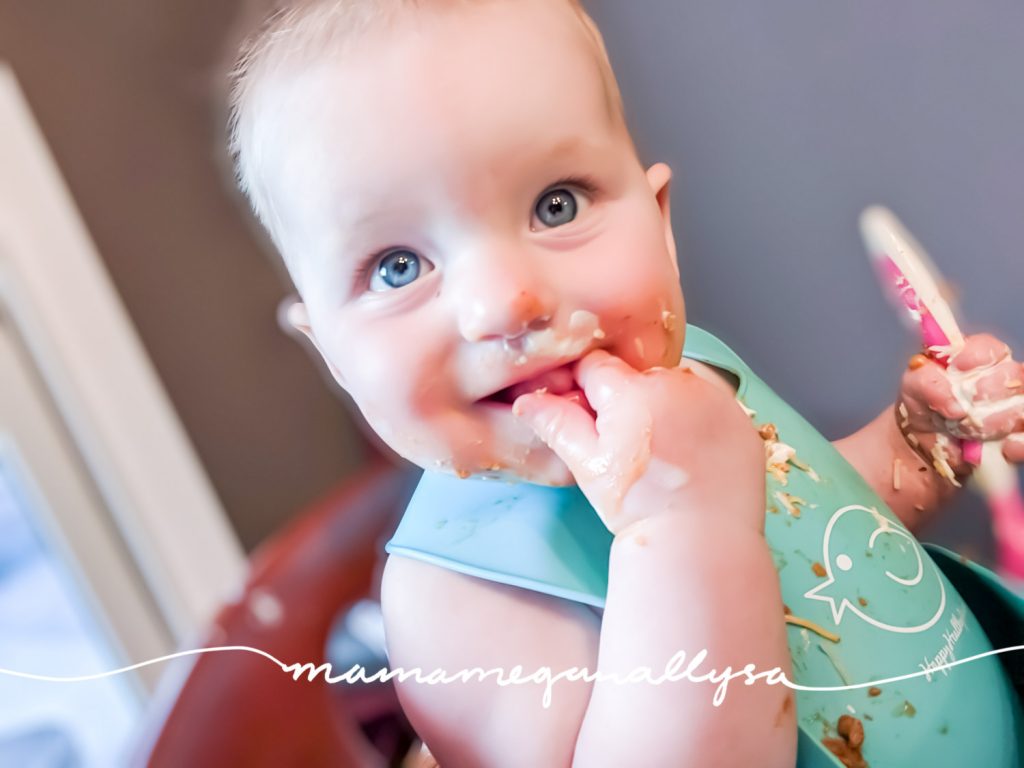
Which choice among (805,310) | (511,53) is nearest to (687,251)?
(805,310)

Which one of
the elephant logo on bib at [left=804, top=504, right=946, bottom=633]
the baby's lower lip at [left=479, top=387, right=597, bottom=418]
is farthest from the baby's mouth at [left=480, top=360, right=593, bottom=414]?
the elephant logo on bib at [left=804, top=504, right=946, bottom=633]

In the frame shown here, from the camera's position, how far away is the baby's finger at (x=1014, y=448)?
1.03ft

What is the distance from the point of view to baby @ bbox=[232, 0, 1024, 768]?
22 cm

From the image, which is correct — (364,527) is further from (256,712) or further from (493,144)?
(493,144)

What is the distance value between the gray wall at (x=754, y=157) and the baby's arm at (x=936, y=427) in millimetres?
15

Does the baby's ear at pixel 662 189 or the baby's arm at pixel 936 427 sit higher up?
the baby's ear at pixel 662 189

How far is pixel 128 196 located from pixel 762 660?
394 millimetres

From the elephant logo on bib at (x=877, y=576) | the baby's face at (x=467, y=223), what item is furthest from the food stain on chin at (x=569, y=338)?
the elephant logo on bib at (x=877, y=576)

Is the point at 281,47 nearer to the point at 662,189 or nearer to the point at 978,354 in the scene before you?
the point at 662,189

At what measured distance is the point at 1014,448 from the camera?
0.31 m

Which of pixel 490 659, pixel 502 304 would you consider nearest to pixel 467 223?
pixel 502 304

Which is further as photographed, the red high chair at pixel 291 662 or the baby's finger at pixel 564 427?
the red high chair at pixel 291 662

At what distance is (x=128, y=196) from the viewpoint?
0.46 meters

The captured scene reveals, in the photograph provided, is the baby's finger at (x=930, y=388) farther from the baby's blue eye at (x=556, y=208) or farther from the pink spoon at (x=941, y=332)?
the baby's blue eye at (x=556, y=208)
